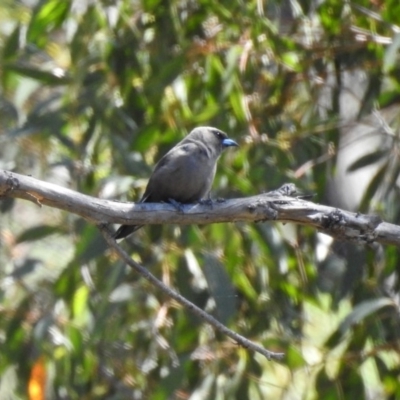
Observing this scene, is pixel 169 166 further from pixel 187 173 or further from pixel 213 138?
pixel 213 138

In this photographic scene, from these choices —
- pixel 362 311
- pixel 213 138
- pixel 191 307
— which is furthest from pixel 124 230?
pixel 362 311

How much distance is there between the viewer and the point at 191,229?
5.69 m

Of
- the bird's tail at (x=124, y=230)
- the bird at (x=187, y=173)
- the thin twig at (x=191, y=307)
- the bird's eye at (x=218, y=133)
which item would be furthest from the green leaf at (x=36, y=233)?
the thin twig at (x=191, y=307)

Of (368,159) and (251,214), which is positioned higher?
(251,214)

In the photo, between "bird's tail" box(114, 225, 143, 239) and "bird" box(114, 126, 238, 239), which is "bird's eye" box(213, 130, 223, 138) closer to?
"bird" box(114, 126, 238, 239)

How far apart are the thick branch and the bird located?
2.85 ft

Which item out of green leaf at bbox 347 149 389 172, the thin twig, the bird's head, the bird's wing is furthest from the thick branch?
green leaf at bbox 347 149 389 172

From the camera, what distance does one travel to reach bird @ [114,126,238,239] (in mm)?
5070

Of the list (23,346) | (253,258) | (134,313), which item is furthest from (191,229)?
(23,346)

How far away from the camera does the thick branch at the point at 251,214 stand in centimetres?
386

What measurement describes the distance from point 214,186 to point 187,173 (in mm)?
837

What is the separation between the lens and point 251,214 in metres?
4.03

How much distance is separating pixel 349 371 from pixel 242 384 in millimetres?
570

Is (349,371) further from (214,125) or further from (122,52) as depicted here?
(122,52)
